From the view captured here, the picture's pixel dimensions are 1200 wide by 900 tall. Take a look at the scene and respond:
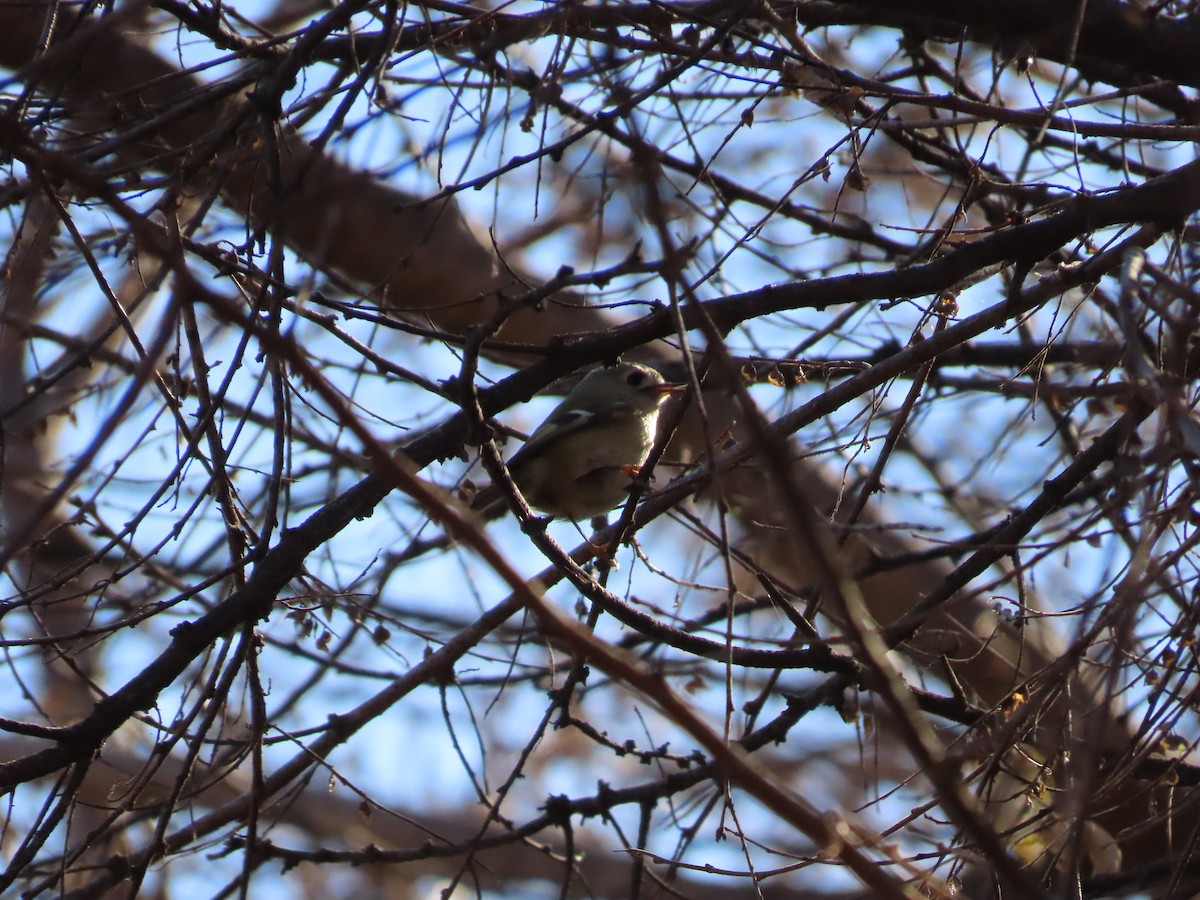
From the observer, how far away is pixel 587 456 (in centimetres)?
431

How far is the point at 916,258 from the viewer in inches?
156

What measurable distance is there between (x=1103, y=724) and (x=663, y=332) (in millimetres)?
1284

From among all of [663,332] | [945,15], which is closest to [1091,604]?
[663,332]

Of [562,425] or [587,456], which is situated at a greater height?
[562,425]

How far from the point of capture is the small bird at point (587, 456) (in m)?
4.31

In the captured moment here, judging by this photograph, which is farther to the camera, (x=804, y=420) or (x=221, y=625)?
(x=804, y=420)

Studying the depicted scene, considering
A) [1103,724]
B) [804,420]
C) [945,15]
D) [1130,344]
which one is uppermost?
[945,15]

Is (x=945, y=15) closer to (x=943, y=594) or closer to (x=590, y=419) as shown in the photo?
(x=943, y=594)

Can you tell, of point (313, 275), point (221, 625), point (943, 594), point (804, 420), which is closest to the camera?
point (313, 275)

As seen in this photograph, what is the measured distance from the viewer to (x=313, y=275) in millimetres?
2051

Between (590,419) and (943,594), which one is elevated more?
(590,419)

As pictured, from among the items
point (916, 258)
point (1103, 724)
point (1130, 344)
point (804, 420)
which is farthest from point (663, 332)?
point (916, 258)

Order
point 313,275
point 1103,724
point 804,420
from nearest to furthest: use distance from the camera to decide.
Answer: point 1103,724
point 313,275
point 804,420

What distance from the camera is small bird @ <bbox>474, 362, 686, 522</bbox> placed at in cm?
431
